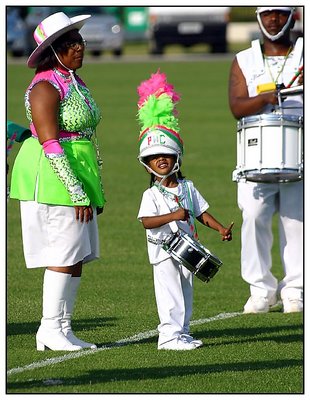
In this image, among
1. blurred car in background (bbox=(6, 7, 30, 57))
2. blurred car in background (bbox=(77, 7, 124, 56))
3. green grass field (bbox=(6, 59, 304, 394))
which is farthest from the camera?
blurred car in background (bbox=(77, 7, 124, 56))

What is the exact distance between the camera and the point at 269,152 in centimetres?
1036

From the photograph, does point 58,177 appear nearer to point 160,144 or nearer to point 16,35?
point 160,144

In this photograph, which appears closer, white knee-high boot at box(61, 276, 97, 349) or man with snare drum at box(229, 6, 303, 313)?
white knee-high boot at box(61, 276, 97, 349)

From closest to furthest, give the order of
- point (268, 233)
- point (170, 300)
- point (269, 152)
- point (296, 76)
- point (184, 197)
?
point (170, 300) → point (184, 197) → point (269, 152) → point (296, 76) → point (268, 233)

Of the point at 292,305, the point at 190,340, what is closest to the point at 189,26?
the point at 292,305

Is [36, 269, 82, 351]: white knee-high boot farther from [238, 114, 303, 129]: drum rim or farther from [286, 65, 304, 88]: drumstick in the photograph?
[286, 65, 304, 88]: drumstick

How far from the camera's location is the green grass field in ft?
26.4

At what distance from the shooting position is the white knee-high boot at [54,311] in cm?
895

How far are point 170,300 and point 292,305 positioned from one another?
208 cm

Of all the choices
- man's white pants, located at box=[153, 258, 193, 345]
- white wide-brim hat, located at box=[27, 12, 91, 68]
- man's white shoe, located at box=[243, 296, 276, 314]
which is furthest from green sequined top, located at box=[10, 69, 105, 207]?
man's white shoe, located at box=[243, 296, 276, 314]

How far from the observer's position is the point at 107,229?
14.8 meters

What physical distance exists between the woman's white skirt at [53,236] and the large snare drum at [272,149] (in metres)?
1.86

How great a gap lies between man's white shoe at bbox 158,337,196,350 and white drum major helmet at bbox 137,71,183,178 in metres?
1.08

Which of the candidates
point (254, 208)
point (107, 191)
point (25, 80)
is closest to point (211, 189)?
point (107, 191)
